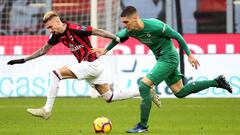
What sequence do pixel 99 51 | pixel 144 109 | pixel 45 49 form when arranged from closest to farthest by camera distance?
pixel 144 109
pixel 99 51
pixel 45 49

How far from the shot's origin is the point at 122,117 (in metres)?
14.9

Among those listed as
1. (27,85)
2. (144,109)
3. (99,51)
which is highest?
(99,51)

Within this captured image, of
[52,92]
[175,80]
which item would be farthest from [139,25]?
[52,92]

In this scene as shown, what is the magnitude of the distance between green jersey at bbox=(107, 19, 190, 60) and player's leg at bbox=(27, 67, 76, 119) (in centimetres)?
127

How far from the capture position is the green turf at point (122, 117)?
1191 centimetres

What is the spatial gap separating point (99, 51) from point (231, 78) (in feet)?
33.3

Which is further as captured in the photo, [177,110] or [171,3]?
[171,3]

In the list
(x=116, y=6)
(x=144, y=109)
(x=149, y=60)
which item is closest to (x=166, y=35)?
(x=144, y=109)

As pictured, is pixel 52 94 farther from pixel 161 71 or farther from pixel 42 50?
pixel 161 71

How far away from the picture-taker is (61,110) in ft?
55.9

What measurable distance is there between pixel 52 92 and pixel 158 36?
6.75 feet

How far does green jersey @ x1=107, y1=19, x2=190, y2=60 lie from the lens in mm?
11398

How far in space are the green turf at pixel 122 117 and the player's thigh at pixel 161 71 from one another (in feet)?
2.60

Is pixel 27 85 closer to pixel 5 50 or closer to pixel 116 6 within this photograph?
pixel 5 50
